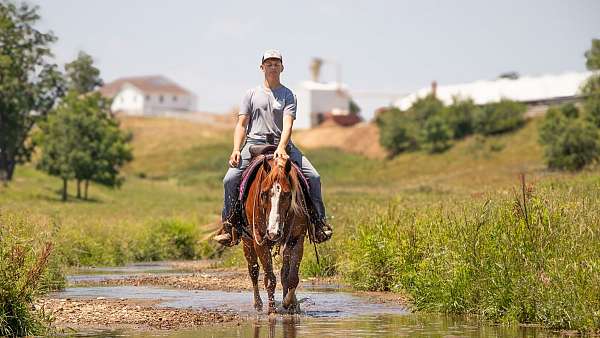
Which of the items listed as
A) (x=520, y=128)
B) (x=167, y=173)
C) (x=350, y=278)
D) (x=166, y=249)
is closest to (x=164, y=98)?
(x=167, y=173)

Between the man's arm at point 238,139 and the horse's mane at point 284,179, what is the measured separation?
59cm

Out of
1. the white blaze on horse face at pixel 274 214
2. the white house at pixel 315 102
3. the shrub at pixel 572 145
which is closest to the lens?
the white blaze on horse face at pixel 274 214

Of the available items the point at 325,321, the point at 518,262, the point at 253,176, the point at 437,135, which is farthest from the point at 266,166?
the point at 437,135

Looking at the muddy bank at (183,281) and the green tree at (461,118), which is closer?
the muddy bank at (183,281)

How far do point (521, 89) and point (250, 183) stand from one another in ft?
374


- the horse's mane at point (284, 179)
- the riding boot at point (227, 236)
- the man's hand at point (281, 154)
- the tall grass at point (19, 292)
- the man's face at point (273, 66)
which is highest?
the man's face at point (273, 66)

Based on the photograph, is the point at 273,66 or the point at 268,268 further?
the point at 273,66

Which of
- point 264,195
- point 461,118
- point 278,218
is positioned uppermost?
point 461,118

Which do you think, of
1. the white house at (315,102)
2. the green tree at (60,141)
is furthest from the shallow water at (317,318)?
the white house at (315,102)

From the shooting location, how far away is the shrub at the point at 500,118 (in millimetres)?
114250

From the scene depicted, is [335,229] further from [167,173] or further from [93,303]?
[167,173]

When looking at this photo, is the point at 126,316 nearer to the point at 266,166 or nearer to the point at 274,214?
the point at 274,214

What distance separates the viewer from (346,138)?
13988cm

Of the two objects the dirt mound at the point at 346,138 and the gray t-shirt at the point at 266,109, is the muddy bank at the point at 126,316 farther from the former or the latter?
the dirt mound at the point at 346,138
